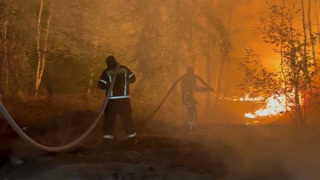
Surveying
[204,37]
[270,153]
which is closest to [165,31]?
[204,37]

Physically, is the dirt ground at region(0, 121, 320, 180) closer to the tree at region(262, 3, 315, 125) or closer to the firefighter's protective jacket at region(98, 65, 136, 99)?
the firefighter's protective jacket at region(98, 65, 136, 99)

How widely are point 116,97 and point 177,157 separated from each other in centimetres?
163

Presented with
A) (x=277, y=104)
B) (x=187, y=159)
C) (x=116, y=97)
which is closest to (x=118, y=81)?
(x=116, y=97)

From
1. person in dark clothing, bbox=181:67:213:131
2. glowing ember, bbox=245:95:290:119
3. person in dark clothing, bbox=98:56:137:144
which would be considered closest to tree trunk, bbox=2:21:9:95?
person in dark clothing, bbox=181:67:213:131

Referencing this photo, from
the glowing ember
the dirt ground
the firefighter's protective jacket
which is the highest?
the firefighter's protective jacket

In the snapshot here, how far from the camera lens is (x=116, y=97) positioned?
6.99m

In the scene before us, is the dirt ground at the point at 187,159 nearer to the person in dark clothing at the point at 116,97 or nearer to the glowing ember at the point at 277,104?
the person in dark clothing at the point at 116,97

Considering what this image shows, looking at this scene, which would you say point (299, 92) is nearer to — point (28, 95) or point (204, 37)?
point (204, 37)

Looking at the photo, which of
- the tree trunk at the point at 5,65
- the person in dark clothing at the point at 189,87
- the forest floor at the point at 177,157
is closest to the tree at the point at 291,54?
the forest floor at the point at 177,157

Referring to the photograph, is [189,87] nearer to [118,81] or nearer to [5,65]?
[118,81]

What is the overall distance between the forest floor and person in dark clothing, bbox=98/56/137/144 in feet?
1.28

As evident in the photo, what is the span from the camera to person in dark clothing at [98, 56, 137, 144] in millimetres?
6902

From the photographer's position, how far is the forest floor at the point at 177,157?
5.30 m

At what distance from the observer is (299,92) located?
9086 mm
